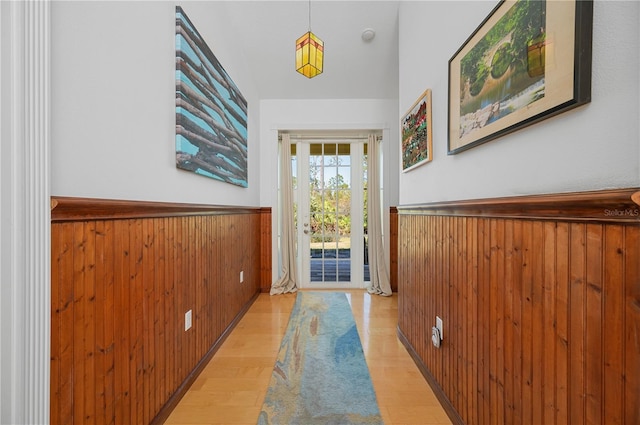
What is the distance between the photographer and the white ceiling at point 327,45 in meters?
2.36

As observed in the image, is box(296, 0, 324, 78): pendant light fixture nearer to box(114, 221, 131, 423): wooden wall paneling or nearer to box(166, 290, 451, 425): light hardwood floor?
box(114, 221, 131, 423): wooden wall paneling

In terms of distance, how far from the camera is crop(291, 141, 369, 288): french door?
373 centimetres

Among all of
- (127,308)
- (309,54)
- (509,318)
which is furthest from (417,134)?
(127,308)

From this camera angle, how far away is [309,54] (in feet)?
6.09

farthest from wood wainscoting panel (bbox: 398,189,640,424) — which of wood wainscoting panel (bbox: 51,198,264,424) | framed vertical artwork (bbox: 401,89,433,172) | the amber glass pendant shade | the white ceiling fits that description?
the white ceiling

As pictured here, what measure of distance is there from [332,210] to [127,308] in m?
2.87

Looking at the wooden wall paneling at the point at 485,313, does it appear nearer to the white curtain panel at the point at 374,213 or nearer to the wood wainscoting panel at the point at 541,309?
the wood wainscoting panel at the point at 541,309

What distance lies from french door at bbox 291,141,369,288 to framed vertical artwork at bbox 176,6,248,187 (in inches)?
52.0

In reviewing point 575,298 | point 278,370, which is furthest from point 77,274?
point 575,298

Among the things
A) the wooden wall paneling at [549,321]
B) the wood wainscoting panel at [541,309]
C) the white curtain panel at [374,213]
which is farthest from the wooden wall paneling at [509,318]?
the white curtain panel at [374,213]

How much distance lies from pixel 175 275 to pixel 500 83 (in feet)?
5.83

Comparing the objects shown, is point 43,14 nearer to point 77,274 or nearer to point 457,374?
point 77,274

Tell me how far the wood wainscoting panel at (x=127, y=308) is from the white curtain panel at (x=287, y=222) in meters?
1.63

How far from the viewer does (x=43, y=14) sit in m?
0.69
